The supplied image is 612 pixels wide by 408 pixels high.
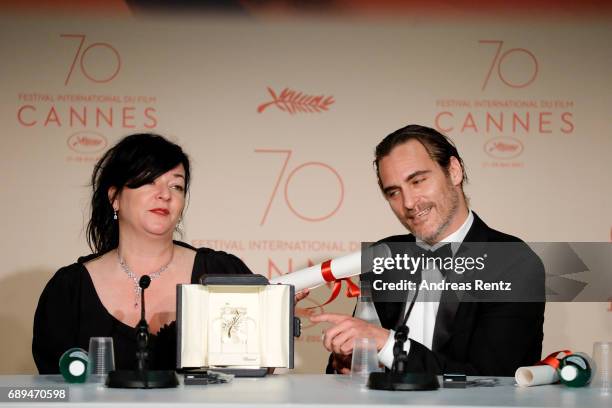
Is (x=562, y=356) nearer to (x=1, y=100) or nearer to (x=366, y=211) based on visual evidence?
(x=366, y=211)

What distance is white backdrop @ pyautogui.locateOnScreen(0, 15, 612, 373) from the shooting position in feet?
17.0

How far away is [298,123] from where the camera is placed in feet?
17.2

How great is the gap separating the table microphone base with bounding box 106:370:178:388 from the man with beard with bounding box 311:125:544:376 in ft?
1.75

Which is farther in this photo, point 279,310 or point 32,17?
point 32,17

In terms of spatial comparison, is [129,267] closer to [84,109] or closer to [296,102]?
[84,109]

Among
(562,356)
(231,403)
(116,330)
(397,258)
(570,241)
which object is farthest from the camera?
(570,241)

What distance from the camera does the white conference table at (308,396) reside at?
8.15 feet

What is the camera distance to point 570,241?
5.16 m

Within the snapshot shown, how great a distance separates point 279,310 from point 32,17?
279 centimetres

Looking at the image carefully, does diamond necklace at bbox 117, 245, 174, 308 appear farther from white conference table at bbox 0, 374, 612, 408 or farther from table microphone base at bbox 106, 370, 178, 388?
table microphone base at bbox 106, 370, 178, 388

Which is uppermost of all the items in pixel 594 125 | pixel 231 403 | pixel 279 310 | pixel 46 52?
pixel 46 52

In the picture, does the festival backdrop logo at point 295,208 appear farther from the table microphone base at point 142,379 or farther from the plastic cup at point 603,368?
the table microphone base at point 142,379

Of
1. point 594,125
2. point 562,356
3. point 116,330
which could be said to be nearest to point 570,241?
point 594,125

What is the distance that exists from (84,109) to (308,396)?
3.01 m
